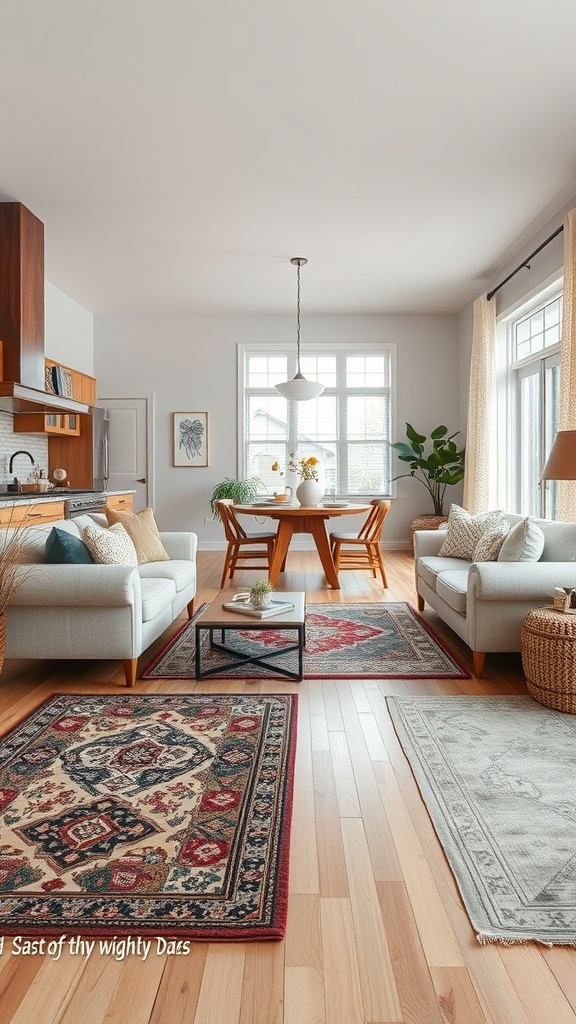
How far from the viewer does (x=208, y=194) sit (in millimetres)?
4938

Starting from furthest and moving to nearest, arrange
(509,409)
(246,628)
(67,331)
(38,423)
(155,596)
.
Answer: (67,331)
(509,409)
(38,423)
(155,596)
(246,628)

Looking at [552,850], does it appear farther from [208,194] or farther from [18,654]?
[208,194]

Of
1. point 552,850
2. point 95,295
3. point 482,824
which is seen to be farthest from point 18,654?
point 95,295

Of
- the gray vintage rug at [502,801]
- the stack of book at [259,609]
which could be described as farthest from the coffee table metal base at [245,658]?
the gray vintage rug at [502,801]

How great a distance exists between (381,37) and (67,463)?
5.76 m

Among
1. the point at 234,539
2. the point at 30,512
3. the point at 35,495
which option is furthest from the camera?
the point at 234,539

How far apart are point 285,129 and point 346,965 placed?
4137 millimetres

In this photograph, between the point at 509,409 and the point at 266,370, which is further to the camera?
the point at 266,370

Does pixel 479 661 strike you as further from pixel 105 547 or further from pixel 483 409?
pixel 483 409

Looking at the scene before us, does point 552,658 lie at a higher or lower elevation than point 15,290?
lower

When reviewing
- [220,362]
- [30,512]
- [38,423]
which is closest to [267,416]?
[220,362]

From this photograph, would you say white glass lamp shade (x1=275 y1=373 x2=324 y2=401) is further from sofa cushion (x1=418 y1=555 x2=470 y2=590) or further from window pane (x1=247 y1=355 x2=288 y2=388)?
sofa cushion (x1=418 y1=555 x2=470 y2=590)

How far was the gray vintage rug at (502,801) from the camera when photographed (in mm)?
1596

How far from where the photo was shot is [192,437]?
873 cm
